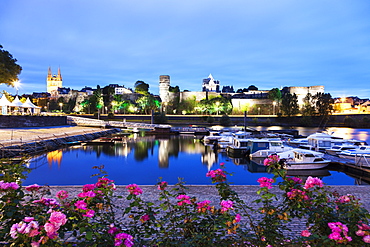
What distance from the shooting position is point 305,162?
1892 centimetres

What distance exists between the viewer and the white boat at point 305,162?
1869 centimetres

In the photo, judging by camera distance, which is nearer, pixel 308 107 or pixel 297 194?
pixel 297 194

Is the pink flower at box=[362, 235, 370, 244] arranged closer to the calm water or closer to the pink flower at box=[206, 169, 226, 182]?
the pink flower at box=[206, 169, 226, 182]

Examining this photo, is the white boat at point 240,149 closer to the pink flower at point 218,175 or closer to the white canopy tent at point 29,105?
the pink flower at point 218,175

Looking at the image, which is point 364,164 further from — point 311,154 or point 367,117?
point 367,117

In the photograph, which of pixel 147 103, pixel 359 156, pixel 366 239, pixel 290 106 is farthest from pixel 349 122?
pixel 366 239

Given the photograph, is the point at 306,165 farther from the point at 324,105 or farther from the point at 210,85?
the point at 210,85

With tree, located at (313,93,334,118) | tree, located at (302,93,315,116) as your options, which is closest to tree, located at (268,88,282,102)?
tree, located at (302,93,315,116)

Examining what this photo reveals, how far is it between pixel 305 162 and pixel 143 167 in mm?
13688

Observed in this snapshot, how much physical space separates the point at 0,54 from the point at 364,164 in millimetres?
41463

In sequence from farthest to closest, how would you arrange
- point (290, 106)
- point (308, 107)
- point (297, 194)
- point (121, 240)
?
→ point (308, 107) < point (290, 106) < point (297, 194) < point (121, 240)

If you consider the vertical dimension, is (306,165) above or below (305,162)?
below

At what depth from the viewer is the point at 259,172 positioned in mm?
19859

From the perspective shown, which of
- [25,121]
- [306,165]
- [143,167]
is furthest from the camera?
Result: [25,121]
